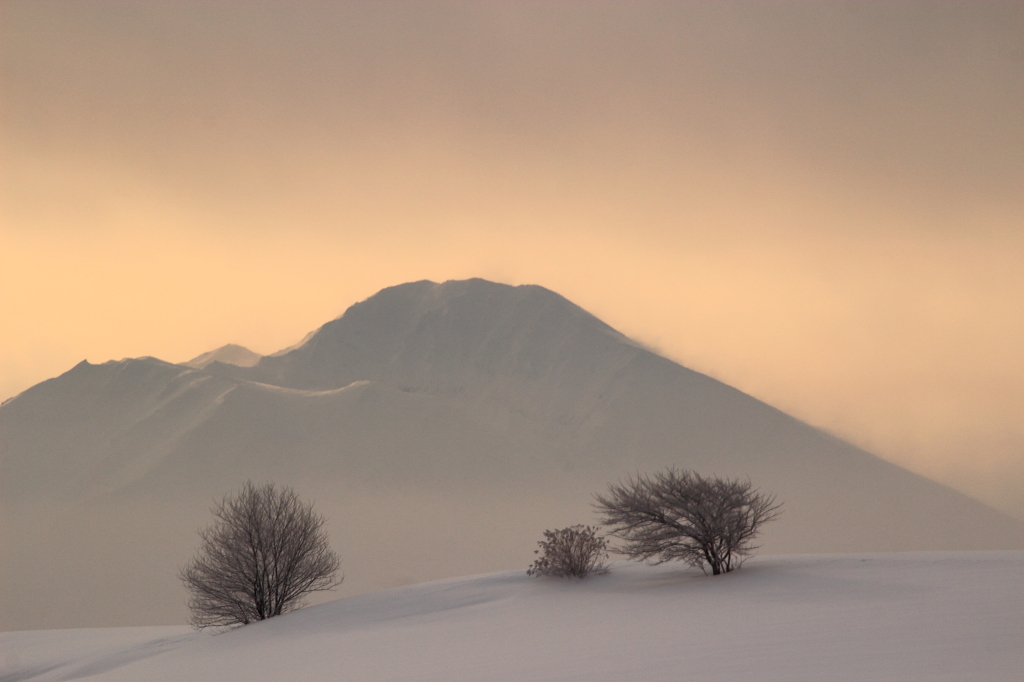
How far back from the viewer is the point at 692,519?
15.8 meters

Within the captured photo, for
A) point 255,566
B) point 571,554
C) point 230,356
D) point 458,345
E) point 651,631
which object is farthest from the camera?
point 230,356

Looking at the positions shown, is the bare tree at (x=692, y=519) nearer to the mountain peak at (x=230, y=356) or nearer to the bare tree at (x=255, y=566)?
the bare tree at (x=255, y=566)

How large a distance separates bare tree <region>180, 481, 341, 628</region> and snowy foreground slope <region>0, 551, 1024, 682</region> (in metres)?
1.51

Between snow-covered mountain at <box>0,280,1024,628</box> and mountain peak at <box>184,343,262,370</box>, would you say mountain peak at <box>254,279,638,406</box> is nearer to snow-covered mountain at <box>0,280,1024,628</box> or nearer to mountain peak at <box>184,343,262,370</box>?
snow-covered mountain at <box>0,280,1024,628</box>

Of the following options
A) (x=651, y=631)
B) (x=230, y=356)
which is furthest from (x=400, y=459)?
(x=651, y=631)

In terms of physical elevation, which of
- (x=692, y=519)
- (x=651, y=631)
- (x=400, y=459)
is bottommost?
(x=651, y=631)

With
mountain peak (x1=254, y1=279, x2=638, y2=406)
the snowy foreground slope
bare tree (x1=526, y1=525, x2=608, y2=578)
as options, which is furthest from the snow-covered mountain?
bare tree (x1=526, y1=525, x2=608, y2=578)

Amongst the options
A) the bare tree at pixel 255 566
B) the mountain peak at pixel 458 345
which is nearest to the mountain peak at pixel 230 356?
the mountain peak at pixel 458 345

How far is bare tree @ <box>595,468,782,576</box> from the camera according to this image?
15727 millimetres

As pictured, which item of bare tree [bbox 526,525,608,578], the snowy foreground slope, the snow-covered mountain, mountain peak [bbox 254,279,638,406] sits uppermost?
mountain peak [bbox 254,279,638,406]

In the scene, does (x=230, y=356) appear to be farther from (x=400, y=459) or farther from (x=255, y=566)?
(x=255, y=566)

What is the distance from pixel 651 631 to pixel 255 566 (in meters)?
11.1

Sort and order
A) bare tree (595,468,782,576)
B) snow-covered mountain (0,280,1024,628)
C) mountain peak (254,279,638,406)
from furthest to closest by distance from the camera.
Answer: mountain peak (254,279,638,406), snow-covered mountain (0,280,1024,628), bare tree (595,468,782,576)

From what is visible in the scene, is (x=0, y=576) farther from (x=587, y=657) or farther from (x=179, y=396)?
(x=587, y=657)
